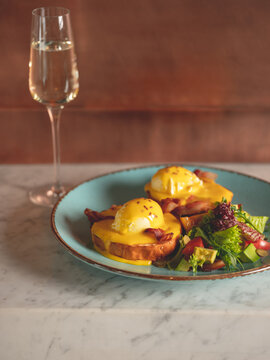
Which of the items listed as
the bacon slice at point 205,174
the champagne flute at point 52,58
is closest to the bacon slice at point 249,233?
the bacon slice at point 205,174

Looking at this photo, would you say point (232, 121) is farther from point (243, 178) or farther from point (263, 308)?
point (263, 308)

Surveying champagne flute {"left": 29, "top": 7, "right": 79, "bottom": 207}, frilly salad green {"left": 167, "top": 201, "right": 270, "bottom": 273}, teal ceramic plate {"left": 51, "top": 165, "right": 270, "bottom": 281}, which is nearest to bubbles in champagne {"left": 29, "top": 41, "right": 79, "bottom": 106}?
champagne flute {"left": 29, "top": 7, "right": 79, "bottom": 207}

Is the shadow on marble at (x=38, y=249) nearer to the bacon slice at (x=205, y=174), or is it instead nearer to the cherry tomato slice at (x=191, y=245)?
the cherry tomato slice at (x=191, y=245)

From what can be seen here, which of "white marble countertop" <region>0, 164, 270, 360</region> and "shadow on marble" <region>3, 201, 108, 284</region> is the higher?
"shadow on marble" <region>3, 201, 108, 284</region>

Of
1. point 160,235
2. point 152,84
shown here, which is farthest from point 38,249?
point 152,84

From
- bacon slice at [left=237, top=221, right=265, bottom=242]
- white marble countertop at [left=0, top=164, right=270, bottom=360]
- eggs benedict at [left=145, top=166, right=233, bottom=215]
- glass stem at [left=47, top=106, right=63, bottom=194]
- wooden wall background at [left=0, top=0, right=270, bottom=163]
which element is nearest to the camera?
white marble countertop at [left=0, top=164, right=270, bottom=360]

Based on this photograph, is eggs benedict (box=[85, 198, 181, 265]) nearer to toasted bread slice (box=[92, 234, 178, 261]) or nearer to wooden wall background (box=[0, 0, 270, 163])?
toasted bread slice (box=[92, 234, 178, 261])
